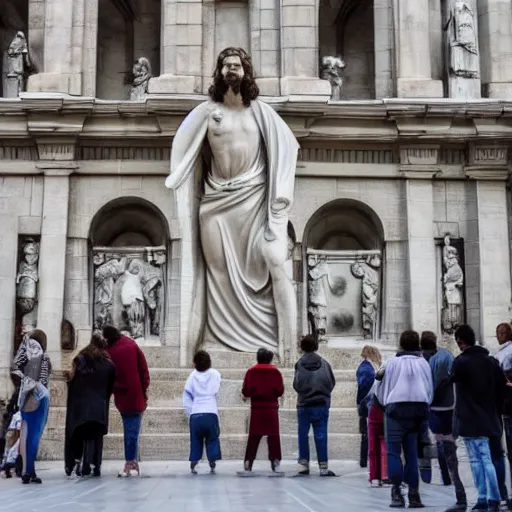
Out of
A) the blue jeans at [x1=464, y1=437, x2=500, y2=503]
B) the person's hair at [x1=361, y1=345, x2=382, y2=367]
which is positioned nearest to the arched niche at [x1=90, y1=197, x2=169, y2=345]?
the person's hair at [x1=361, y1=345, x2=382, y2=367]

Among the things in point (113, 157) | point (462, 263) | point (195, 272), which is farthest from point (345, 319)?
point (113, 157)

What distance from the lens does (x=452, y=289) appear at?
1903cm

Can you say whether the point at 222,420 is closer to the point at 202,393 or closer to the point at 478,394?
the point at 202,393

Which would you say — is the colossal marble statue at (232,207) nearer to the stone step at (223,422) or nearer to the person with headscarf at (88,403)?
the stone step at (223,422)

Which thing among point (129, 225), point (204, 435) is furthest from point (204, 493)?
point (129, 225)

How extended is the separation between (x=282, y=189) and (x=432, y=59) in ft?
20.3

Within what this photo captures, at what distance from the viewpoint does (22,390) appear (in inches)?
451

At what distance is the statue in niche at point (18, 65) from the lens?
20.0 meters

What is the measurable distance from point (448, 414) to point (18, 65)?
12.7 meters

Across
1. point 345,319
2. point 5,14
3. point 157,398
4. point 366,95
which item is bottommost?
point 157,398

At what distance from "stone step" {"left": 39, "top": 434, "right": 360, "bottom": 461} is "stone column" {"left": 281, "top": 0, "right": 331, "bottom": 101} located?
783cm

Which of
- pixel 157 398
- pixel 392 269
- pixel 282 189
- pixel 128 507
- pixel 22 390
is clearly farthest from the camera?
pixel 392 269

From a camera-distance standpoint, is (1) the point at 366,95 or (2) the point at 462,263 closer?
(2) the point at 462,263

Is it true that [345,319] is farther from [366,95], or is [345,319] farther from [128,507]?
[128,507]
